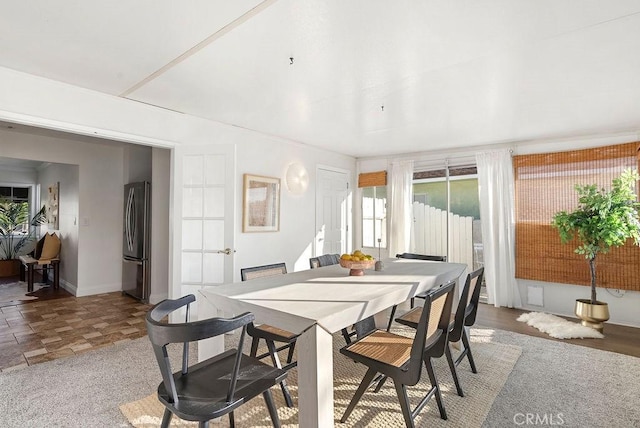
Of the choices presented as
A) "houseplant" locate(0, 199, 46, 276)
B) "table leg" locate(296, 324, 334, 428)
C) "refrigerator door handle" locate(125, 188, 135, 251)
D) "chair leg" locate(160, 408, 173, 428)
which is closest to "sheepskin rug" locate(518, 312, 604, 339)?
"table leg" locate(296, 324, 334, 428)

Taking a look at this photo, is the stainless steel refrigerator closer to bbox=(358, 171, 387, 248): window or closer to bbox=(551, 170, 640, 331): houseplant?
bbox=(358, 171, 387, 248): window

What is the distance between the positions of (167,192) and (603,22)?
16.6ft

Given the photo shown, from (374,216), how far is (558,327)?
3233mm

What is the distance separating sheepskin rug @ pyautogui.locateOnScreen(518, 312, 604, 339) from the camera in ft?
11.8

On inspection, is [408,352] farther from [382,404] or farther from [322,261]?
[322,261]

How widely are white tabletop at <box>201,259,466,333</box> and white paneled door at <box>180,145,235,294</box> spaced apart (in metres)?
1.35

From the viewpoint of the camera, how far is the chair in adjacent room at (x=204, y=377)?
1.33 meters

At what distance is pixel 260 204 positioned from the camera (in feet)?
14.6

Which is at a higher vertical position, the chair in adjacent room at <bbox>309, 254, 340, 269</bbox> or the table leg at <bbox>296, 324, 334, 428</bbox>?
the chair in adjacent room at <bbox>309, 254, 340, 269</bbox>

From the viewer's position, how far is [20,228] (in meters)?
7.93

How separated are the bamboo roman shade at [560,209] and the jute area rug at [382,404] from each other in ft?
7.47

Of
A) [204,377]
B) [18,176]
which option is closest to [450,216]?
[204,377]

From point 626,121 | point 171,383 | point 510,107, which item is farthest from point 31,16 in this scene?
point 626,121

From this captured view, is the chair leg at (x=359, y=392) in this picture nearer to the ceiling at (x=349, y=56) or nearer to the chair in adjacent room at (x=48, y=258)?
the ceiling at (x=349, y=56)
